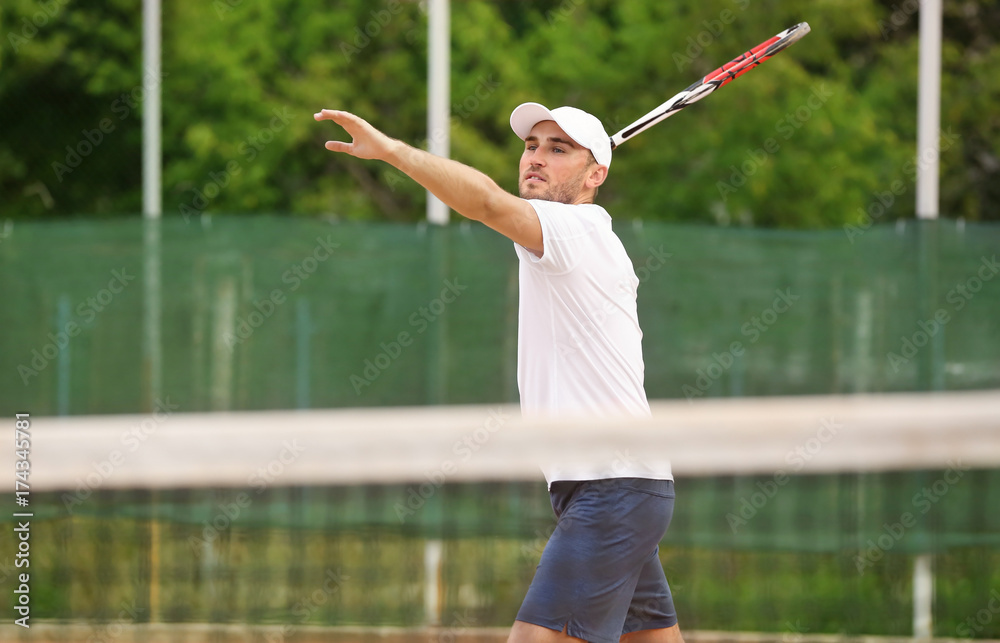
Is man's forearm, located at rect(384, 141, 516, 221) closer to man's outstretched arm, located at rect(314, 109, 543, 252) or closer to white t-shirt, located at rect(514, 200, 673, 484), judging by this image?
man's outstretched arm, located at rect(314, 109, 543, 252)

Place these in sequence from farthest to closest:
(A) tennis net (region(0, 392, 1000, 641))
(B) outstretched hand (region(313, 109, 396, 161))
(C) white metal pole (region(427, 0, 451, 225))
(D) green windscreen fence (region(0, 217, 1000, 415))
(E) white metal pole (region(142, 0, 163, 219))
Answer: (E) white metal pole (region(142, 0, 163, 219)), (C) white metal pole (region(427, 0, 451, 225)), (D) green windscreen fence (region(0, 217, 1000, 415)), (A) tennis net (region(0, 392, 1000, 641)), (B) outstretched hand (region(313, 109, 396, 161))

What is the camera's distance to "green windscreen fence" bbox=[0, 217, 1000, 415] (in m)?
6.01

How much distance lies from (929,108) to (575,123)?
3.41 meters

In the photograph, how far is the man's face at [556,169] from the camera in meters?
3.47

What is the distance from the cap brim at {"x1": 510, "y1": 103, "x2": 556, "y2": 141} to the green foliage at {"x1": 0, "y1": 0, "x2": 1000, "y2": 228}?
8651 mm

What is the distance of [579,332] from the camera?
3.28 meters

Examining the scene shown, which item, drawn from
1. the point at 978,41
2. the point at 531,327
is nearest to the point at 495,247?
the point at 531,327

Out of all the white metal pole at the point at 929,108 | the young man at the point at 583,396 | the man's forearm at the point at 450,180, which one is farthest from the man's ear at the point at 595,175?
the white metal pole at the point at 929,108

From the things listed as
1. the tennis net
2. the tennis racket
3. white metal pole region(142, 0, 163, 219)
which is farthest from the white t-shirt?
white metal pole region(142, 0, 163, 219)

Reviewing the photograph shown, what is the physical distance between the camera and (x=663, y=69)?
503 inches

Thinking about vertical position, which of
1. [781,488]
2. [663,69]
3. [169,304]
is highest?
[663,69]

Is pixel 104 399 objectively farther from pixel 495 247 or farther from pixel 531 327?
pixel 531 327

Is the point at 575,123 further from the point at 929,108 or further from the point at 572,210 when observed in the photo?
the point at 929,108

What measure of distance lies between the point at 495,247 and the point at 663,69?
23.7 ft
